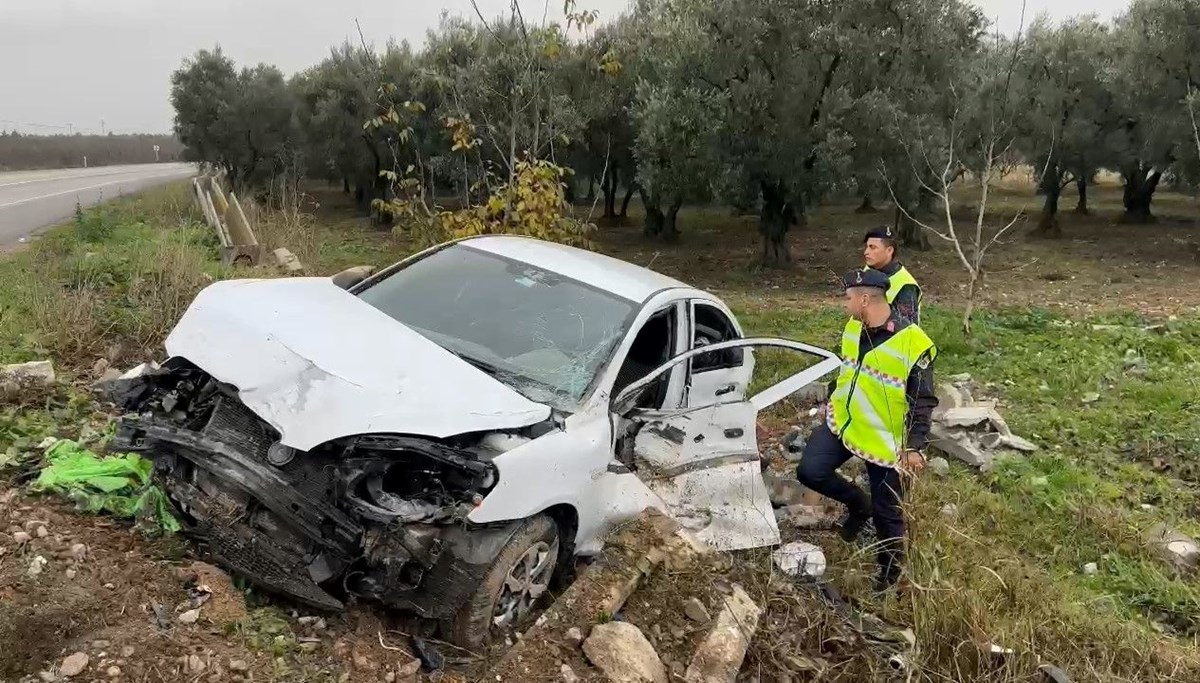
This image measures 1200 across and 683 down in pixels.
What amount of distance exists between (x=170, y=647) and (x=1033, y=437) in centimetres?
637

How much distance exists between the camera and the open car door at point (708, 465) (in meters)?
4.21

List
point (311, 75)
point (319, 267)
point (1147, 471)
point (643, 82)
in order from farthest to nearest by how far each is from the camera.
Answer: point (311, 75)
point (643, 82)
point (319, 267)
point (1147, 471)

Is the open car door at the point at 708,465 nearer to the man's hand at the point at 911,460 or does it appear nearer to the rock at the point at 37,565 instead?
the man's hand at the point at 911,460

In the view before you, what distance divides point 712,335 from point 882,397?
4.52ft

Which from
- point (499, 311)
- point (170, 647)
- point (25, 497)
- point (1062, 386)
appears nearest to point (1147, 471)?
point (1062, 386)

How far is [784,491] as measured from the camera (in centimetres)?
540

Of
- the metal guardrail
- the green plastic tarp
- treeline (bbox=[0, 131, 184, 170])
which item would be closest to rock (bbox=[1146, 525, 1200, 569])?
the green plastic tarp

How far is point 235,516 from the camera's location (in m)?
3.26

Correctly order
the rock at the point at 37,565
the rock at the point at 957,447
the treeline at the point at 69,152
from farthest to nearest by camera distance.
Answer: the treeline at the point at 69,152, the rock at the point at 957,447, the rock at the point at 37,565

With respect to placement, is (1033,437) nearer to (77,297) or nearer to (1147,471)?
(1147,471)

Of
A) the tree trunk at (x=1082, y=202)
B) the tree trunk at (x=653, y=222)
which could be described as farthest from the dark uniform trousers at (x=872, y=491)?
the tree trunk at (x=1082, y=202)

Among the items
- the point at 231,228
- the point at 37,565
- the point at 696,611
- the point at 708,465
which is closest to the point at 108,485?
the point at 37,565

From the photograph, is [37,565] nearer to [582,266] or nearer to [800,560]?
[582,266]

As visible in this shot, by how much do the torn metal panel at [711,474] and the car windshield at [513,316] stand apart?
55 centimetres
